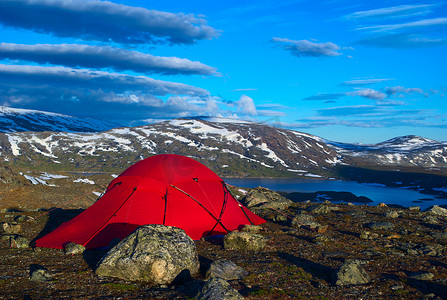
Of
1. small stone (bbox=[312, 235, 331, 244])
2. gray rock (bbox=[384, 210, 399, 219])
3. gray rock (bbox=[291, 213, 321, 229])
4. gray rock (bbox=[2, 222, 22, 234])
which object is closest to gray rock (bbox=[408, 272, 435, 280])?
small stone (bbox=[312, 235, 331, 244])

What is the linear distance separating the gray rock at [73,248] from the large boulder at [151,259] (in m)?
3.81

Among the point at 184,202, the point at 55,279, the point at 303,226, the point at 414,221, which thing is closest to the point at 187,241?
the point at 55,279

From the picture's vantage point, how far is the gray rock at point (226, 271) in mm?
12191

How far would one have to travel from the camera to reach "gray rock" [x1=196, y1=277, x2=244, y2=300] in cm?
956

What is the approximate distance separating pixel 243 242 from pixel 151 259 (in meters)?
5.94

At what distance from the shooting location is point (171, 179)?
19.6 m

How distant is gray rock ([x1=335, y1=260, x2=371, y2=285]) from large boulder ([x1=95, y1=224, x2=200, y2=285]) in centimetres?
532

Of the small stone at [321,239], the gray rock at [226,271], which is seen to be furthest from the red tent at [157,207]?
the gray rock at [226,271]

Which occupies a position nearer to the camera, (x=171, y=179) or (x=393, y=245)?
(x=393, y=245)

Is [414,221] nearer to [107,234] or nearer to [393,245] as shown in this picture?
[393,245]

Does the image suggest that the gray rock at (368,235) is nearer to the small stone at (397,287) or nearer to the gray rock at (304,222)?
the gray rock at (304,222)

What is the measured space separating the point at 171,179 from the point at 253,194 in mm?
14896

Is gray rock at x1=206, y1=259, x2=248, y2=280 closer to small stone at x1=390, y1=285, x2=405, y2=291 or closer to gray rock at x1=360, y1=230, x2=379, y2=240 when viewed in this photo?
small stone at x1=390, y1=285, x2=405, y2=291

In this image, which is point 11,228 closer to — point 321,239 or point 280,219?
point 280,219
